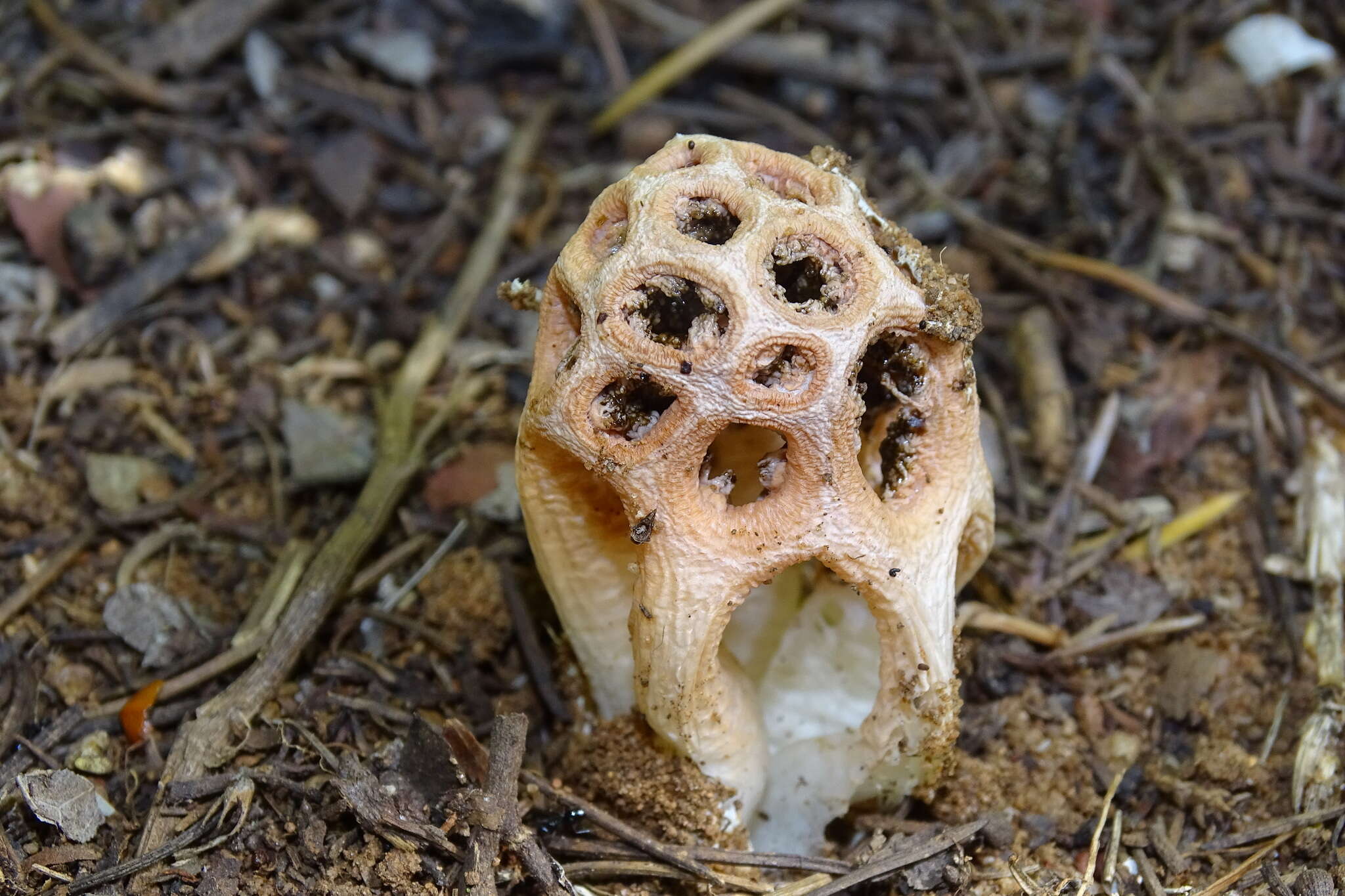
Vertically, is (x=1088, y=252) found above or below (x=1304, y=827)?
above

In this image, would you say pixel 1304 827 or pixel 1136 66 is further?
pixel 1136 66

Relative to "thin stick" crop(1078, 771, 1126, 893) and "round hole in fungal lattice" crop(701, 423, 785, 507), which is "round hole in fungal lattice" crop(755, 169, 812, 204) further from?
"thin stick" crop(1078, 771, 1126, 893)

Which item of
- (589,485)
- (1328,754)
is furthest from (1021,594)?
(589,485)

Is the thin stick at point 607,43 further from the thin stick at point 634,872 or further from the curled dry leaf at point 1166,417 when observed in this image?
the thin stick at point 634,872

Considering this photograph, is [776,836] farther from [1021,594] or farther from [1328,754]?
[1328,754]

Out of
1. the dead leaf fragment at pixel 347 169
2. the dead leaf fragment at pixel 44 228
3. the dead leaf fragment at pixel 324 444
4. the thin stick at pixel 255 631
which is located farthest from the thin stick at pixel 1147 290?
the dead leaf fragment at pixel 44 228

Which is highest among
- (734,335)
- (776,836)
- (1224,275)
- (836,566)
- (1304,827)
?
(734,335)
